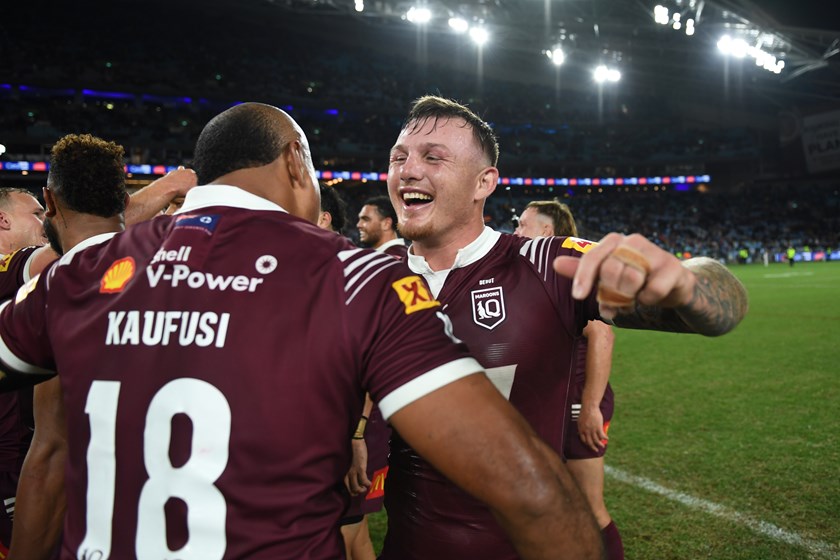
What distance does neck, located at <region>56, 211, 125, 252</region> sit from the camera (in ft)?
8.09

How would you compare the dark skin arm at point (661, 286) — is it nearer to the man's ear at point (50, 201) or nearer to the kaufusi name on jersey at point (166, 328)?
the kaufusi name on jersey at point (166, 328)

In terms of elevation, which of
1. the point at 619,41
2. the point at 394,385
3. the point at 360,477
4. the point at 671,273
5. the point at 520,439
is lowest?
Result: the point at 360,477

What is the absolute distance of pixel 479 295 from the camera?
85.6 inches

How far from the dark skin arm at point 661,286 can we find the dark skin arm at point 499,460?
30cm

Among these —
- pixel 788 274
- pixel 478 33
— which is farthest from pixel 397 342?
pixel 788 274

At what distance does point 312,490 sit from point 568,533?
55 centimetres

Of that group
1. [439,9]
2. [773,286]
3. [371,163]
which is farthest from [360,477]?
[371,163]

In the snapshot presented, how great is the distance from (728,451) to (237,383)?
18.1ft

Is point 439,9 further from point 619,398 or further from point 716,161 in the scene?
point 716,161

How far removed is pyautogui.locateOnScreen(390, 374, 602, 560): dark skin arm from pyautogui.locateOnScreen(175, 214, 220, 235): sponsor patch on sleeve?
1.99 feet

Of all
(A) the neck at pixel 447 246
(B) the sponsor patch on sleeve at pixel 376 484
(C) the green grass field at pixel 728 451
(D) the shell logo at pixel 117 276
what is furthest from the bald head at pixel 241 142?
(C) the green grass field at pixel 728 451

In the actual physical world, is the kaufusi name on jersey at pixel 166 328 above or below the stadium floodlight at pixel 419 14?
below

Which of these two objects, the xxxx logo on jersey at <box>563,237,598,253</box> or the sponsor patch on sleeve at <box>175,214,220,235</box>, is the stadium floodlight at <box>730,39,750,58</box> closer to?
the xxxx logo on jersey at <box>563,237,598,253</box>

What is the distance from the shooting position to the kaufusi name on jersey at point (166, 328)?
1.25m
